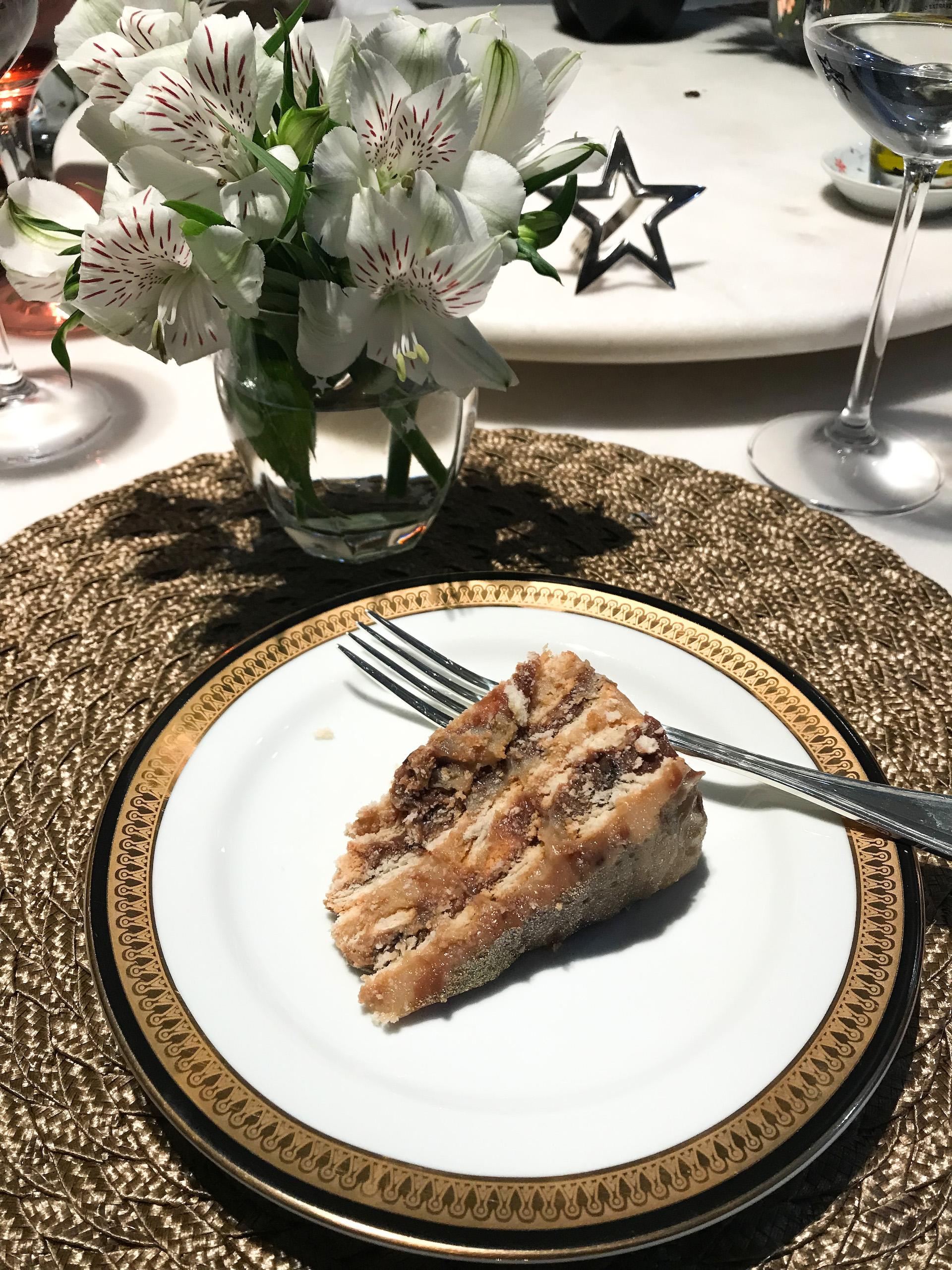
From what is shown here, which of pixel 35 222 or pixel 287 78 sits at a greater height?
pixel 287 78

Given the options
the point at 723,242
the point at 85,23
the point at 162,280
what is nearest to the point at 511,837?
the point at 162,280

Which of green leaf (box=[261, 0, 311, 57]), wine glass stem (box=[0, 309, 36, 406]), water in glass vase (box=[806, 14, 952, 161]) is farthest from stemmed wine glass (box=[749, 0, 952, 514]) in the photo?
wine glass stem (box=[0, 309, 36, 406])

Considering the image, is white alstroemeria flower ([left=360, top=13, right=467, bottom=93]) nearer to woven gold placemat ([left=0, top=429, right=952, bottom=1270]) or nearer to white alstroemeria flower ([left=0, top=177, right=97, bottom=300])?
white alstroemeria flower ([left=0, top=177, right=97, bottom=300])

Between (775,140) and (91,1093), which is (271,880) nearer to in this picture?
(91,1093)

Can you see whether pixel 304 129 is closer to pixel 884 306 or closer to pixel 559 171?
pixel 559 171

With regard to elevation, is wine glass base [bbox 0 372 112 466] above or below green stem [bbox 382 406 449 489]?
below

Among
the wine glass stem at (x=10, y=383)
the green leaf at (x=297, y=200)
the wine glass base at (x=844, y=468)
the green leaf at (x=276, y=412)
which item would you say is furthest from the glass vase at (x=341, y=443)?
the wine glass stem at (x=10, y=383)
